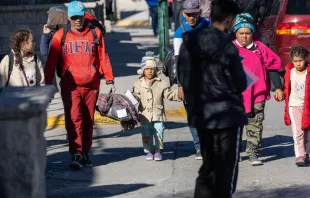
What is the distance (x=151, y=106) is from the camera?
33.1 feet

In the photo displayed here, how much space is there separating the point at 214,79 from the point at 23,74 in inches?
130

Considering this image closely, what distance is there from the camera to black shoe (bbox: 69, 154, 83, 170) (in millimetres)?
9625

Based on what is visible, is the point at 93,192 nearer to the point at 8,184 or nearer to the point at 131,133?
the point at 8,184

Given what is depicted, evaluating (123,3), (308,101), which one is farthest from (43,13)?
(123,3)

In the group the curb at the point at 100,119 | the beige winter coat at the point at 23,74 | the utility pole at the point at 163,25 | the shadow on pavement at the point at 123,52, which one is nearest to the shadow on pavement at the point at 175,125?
the curb at the point at 100,119

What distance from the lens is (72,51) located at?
9562 mm

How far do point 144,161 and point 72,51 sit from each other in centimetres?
151

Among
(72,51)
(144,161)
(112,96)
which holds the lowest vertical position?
(144,161)

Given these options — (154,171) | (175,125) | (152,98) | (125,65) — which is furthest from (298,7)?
(154,171)

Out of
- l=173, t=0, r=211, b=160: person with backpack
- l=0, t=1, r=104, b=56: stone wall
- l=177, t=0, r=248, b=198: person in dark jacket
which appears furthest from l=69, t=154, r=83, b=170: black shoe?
l=0, t=1, r=104, b=56: stone wall

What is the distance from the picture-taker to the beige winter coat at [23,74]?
9500mm

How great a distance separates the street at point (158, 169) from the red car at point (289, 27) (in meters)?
2.07

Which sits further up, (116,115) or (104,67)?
(104,67)

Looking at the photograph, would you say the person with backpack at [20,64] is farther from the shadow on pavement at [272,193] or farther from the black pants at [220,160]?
the black pants at [220,160]
